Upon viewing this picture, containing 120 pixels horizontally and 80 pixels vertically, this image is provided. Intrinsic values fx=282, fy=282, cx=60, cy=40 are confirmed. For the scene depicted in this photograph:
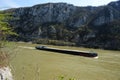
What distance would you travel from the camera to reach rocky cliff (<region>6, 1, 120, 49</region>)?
435ft

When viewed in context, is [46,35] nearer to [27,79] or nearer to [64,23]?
[64,23]

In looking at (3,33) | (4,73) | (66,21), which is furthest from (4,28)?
(66,21)

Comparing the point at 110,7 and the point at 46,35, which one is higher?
the point at 110,7

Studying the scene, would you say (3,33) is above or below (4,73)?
above

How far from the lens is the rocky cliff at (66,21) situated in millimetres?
132500

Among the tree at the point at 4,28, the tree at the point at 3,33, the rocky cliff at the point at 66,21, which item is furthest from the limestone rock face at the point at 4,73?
the rocky cliff at the point at 66,21

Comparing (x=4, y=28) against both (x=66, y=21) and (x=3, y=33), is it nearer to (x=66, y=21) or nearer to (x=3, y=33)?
(x=3, y=33)

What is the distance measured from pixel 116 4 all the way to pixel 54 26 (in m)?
34.5

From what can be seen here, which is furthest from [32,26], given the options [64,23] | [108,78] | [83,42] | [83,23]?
[108,78]

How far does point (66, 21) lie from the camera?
15188 centimetres

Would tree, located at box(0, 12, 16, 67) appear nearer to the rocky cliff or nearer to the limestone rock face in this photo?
the limestone rock face

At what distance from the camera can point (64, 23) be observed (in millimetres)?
150250

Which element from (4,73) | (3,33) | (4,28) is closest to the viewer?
(4,28)

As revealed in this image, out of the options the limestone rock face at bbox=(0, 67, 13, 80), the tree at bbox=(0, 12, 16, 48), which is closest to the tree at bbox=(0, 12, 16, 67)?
the tree at bbox=(0, 12, 16, 48)
